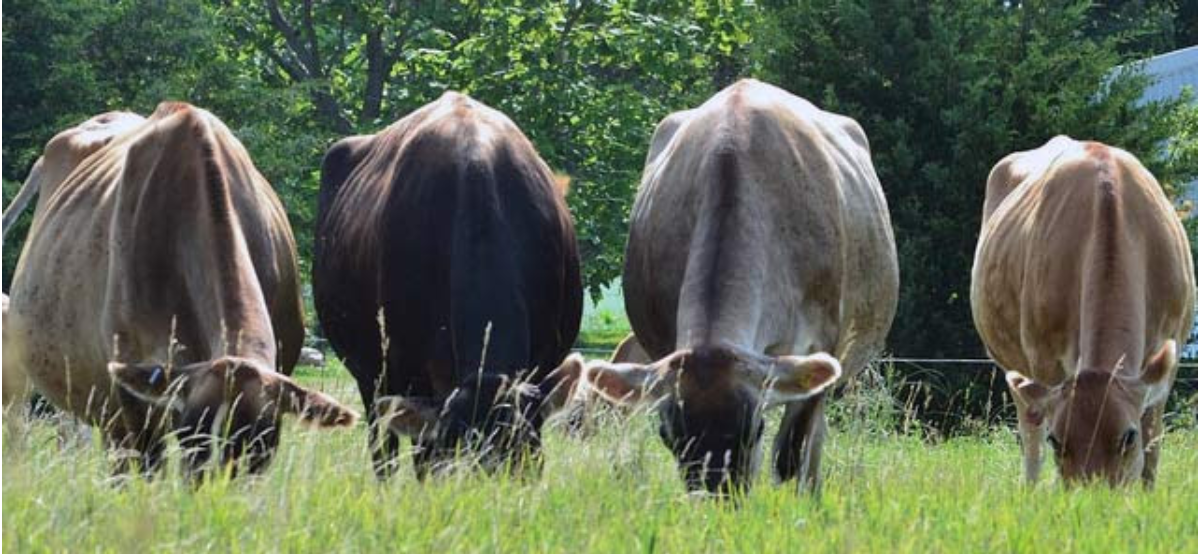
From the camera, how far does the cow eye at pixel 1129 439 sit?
9.40 m

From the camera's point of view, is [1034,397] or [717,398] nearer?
[717,398]

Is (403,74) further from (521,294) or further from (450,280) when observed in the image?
(521,294)

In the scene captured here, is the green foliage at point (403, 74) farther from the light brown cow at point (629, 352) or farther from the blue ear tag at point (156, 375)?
the blue ear tag at point (156, 375)

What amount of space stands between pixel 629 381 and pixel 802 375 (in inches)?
26.3

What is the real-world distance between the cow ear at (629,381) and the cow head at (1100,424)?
1841 mm

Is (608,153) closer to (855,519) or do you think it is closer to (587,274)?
(587,274)

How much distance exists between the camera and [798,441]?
10359mm

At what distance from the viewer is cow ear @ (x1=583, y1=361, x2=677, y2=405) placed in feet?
28.2

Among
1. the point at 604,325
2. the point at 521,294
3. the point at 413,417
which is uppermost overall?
the point at 521,294

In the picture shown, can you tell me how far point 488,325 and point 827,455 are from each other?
3137 millimetres

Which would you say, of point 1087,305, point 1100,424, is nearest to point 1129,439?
point 1100,424

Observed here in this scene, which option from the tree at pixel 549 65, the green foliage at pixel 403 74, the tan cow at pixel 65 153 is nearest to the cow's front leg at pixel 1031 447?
the tan cow at pixel 65 153

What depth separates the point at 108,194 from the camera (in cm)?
1029

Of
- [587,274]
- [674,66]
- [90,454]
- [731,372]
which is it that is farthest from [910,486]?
[674,66]
